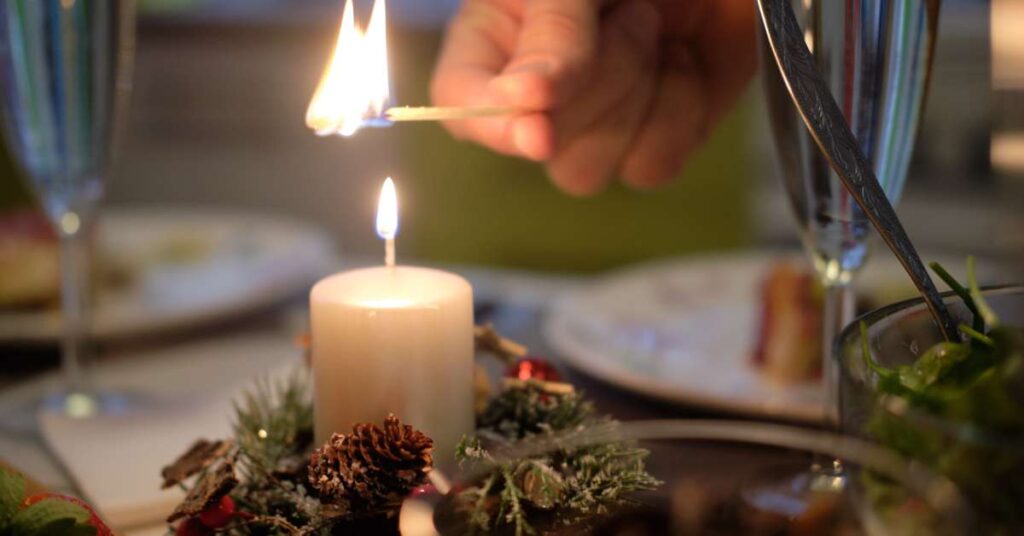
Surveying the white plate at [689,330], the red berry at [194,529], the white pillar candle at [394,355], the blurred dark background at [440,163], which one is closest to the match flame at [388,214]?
the white pillar candle at [394,355]

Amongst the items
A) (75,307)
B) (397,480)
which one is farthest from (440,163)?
(397,480)

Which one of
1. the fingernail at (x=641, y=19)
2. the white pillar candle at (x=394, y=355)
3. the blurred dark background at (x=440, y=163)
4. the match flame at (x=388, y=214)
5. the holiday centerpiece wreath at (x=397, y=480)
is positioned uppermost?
the fingernail at (x=641, y=19)

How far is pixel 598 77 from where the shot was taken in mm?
520

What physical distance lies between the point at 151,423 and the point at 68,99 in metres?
0.22

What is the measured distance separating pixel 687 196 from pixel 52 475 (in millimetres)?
1721

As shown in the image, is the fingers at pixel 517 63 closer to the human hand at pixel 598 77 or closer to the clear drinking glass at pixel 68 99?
the human hand at pixel 598 77

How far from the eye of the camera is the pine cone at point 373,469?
37 cm

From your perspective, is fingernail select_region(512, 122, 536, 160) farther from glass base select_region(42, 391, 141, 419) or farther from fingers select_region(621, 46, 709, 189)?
glass base select_region(42, 391, 141, 419)

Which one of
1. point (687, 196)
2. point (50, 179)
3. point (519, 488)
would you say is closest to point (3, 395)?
point (50, 179)

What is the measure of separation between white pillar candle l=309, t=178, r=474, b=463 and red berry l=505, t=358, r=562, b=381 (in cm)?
5

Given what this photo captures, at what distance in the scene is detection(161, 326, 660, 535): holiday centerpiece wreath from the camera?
0.35 m

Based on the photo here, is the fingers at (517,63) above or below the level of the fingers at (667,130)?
above

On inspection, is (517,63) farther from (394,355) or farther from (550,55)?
(394,355)

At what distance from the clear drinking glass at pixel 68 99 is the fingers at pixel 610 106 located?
316 millimetres
